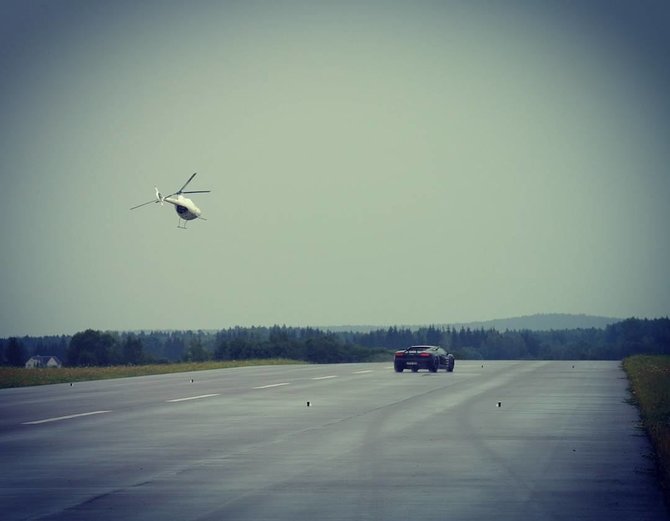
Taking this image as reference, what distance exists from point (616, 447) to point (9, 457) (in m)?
9.95

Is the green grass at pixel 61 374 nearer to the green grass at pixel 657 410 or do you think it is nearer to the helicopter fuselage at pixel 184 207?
the helicopter fuselage at pixel 184 207

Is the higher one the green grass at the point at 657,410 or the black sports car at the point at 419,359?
the black sports car at the point at 419,359

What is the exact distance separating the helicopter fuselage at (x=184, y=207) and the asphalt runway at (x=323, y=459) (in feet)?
103

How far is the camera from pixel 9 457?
54.3 feet

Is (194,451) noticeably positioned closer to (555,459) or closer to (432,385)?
(555,459)

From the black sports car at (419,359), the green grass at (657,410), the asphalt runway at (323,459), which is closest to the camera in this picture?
the asphalt runway at (323,459)

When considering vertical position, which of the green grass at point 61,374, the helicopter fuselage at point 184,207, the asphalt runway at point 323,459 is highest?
the helicopter fuselage at point 184,207

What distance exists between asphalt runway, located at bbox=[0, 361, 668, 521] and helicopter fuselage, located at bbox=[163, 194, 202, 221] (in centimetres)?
3135

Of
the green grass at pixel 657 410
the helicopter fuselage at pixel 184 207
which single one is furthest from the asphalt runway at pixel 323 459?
the helicopter fuselage at pixel 184 207

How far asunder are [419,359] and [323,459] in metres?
36.4

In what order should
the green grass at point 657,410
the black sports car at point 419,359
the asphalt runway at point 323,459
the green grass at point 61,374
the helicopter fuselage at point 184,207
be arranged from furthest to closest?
1. the helicopter fuselage at point 184,207
2. the black sports car at point 419,359
3. the green grass at point 61,374
4. the green grass at point 657,410
5. the asphalt runway at point 323,459

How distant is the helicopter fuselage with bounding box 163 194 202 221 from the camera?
203 ft

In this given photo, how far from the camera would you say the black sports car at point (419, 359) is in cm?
5219

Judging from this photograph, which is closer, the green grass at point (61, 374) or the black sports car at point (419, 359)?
the green grass at point (61, 374)
